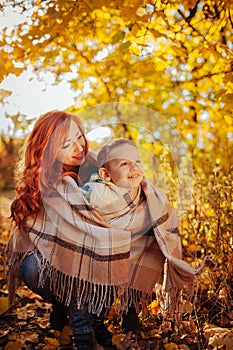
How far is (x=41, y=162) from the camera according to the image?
6.13 ft

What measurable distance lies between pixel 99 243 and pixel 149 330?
43 cm

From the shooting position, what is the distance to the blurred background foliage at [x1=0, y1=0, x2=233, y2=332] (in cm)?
208

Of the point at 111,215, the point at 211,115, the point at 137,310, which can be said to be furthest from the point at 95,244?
the point at 211,115

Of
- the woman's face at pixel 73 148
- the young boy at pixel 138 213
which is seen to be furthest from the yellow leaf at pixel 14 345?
the woman's face at pixel 73 148

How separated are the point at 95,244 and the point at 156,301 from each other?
1.48 feet

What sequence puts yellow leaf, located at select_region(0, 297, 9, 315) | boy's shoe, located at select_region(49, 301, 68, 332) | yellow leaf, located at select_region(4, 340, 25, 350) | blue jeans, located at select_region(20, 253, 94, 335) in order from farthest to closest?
yellow leaf, located at select_region(0, 297, 9, 315)
boy's shoe, located at select_region(49, 301, 68, 332)
yellow leaf, located at select_region(4, 340, 25, 350)
blue jeans, located at select_region(20, 253, 94, 335)

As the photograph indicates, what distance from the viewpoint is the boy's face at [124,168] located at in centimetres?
183

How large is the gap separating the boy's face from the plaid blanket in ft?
0.11

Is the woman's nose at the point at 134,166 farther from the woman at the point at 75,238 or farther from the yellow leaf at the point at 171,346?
the yellow leaf at the point at 171,346

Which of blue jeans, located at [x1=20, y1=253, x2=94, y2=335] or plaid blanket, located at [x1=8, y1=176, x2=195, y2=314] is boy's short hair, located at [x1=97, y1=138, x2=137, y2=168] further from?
blue jeans, located at [x1=20, y1=253, x2=94, y2=335]

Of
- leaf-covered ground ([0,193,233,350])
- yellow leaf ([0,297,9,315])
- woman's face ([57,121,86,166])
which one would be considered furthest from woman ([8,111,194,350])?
yellow leaf ([0,297,9,315])

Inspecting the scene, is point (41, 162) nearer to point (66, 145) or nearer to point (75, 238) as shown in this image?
point (66, 145)

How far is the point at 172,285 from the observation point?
1917 mm

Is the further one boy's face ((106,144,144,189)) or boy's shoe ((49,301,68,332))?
boy's shoe ((49,301,68,332))
